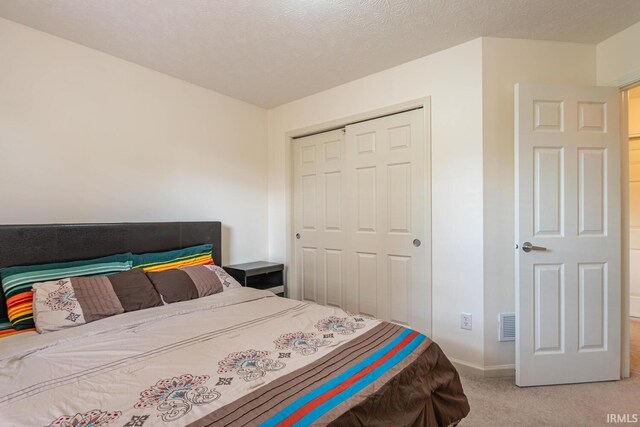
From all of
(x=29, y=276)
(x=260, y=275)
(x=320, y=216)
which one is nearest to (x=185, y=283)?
(x=29, y=276)

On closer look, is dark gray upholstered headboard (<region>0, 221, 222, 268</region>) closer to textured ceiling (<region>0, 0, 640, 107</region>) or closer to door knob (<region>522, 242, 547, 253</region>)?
textured ceiling (<region>0, 0, 640, 107</region>)

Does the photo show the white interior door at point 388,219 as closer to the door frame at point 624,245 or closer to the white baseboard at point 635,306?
the door frame at point 624,245

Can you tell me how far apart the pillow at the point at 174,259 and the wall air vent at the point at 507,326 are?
2340 millimetres

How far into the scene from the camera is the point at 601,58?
7.45ft

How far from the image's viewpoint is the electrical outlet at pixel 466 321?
2266 millimetres

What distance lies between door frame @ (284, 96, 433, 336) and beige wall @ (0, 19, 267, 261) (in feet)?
1.44

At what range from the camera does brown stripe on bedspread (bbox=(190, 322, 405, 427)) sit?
89 cm

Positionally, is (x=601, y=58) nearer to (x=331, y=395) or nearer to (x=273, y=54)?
(x=273, y=54)

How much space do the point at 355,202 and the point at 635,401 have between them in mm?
2317

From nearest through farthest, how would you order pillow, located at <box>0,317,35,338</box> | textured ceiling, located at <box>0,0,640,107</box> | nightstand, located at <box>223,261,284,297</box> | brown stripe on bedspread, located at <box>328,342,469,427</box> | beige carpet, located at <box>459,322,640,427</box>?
1. brown stripe on bedspread, located at <box>328,342,469,427</box>
2. pillow, located at <box>0,317,35,338</box>
3. beige carpet, located at <box>459,322,640,427</box>
4. textured ceiling, located at <box>0,0,640,107</box>
5. nightstand, located at <box>223,261,284,297</box>

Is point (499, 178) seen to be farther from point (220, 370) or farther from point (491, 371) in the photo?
point (220, 370)

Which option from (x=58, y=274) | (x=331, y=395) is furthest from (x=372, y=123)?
(x=58, y=274)

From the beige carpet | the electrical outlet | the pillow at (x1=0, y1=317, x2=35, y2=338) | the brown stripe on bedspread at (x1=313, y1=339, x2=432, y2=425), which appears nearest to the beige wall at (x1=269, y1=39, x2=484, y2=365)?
the electrical outlet

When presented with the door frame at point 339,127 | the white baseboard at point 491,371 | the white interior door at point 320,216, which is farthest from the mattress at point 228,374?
the white interior door at point 320,216
